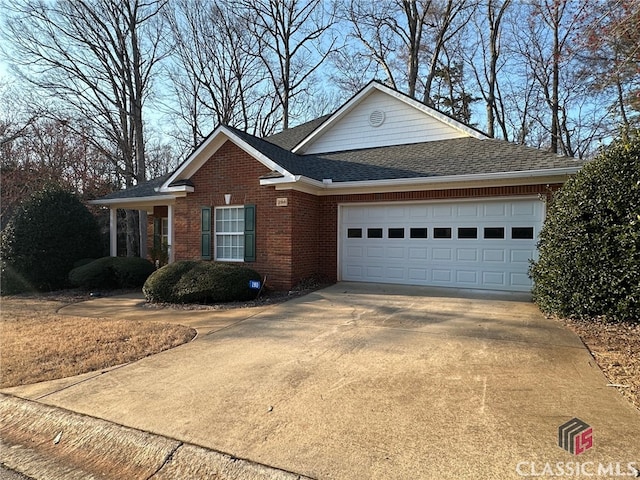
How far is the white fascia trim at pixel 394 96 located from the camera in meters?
11.7

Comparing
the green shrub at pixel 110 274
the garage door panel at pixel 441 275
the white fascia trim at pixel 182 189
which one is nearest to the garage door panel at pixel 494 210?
the garage door panel at pixel 441 275

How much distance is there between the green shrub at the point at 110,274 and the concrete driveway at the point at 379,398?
6.55m

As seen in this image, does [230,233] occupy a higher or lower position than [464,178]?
lower

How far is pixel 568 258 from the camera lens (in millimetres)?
6371

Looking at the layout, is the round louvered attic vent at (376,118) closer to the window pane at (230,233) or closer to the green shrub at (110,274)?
the window pane at (230,233)

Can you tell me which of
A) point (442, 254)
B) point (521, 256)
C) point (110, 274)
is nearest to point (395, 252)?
point (442, 254)

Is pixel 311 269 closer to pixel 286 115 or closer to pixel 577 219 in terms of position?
pixel 577 219

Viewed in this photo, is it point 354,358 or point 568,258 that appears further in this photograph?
point 568,258

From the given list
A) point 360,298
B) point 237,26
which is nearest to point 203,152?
point 360,298

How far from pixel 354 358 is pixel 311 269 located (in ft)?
A: 19.8

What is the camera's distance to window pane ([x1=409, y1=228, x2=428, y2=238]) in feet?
32.5

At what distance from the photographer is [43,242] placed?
11.6 meters

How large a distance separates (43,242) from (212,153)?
20.8 ft

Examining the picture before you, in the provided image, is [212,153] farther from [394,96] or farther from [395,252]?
[394,96]
